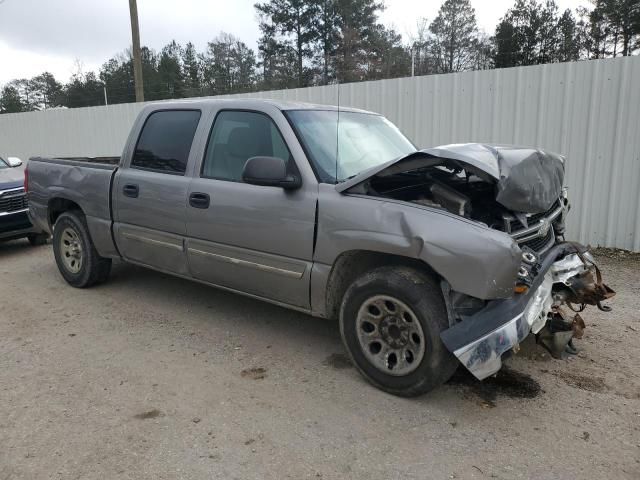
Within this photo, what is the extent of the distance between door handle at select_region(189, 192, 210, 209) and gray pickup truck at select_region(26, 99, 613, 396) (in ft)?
0.04

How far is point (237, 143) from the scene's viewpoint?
13.6ft

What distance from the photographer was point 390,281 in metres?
3.19

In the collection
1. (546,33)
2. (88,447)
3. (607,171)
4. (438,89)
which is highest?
(546,33)

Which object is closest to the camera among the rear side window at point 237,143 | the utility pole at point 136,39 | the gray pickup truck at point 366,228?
the gray pickup truck at point 366,228

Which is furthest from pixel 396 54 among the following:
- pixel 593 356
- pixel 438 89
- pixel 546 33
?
pixel 593 356

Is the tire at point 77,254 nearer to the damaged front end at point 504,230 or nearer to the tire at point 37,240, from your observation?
the tire at point 37,240

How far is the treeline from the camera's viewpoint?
26078mm

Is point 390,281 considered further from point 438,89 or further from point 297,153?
point 438,89

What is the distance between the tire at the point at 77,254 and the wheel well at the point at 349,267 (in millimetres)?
3105

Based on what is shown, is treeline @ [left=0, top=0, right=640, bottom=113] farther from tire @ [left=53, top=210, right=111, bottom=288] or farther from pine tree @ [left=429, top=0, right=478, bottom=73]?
tire @ [left=53, top=210, right=111, bottom=288]

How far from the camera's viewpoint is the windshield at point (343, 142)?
3.73 m

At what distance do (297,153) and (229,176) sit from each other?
0.69 meters

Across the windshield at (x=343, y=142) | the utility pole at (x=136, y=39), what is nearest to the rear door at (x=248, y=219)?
the windshield at (x=343, y=142)

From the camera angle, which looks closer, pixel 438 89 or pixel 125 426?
pixel 125 426
